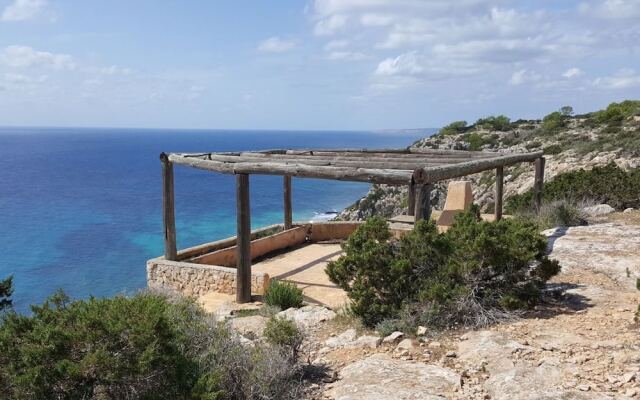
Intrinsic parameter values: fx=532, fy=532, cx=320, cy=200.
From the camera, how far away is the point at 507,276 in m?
5.64

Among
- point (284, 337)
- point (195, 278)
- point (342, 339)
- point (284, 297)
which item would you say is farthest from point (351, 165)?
point (284, 337)

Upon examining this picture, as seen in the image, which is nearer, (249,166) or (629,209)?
(249,166)

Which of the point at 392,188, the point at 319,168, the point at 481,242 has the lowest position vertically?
the point at 392,188

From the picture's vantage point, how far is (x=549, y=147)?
26.8 metres

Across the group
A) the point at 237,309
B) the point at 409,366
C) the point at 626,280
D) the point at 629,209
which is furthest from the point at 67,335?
the point at 629,209

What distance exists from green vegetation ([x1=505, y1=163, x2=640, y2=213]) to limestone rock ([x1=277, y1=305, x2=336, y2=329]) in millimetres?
8016

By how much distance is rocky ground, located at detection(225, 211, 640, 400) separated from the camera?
3785 millimetres

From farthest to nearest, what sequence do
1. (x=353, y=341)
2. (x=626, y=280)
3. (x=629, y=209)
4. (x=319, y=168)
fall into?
(x=629, y=209) → (x=319, y=168) → (x=626, y=280) → (x=353, y=341)

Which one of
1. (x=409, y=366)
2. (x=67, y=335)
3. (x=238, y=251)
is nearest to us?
(x=67, y=335)

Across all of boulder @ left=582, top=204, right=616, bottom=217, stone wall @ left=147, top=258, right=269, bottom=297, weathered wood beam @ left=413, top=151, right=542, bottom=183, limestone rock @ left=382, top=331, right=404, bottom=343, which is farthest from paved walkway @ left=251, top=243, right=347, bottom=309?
boulder @ left=582, top=204, right=616, bottom=217

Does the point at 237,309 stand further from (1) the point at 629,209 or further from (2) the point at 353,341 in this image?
(1) the point at 629,209

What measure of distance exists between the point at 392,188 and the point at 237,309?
2876cm

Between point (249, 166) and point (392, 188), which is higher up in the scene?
point (249, 166)

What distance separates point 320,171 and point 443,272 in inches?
115
